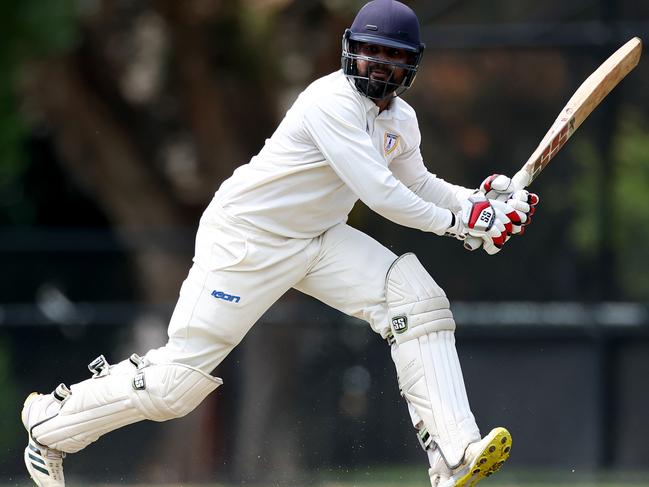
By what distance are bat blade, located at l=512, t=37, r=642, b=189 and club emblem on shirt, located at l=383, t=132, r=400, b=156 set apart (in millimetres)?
525

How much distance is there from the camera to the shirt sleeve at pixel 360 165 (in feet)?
17.9

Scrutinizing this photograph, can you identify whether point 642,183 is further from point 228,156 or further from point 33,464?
point 33,464

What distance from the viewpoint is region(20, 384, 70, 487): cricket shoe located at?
5.90 m

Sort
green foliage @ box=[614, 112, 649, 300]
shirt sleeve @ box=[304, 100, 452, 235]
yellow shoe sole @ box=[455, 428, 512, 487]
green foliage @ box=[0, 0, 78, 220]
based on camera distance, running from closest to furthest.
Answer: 1. yellow shoe sole @ box=[455, 428, 512, 487]
2. shirt sleeve @ box=[304, 100, 452, 235]
3. green foliage @ box=[614, 112, 649, 300]
4. green foliage @ box=[0, 0, 78, 220]

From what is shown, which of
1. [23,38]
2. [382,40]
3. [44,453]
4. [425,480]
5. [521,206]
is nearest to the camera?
[382,40]

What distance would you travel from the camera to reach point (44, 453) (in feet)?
19.4

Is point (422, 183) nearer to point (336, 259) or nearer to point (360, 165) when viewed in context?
point (336, 259)

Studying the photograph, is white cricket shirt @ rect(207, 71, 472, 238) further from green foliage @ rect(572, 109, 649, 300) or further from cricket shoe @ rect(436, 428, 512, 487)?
green foliage @ rect(572, 109, 649, 300)

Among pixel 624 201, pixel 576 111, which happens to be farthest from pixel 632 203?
pixel 576 111

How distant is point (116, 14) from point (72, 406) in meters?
8.42

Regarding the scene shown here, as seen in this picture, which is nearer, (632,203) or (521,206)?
(521,206)

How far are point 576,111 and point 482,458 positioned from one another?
61.7 inches

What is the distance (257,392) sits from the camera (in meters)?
10.1

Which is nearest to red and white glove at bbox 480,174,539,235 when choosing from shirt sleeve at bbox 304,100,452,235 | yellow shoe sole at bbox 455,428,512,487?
shirt sleeve at bbox 304,100,452,235
